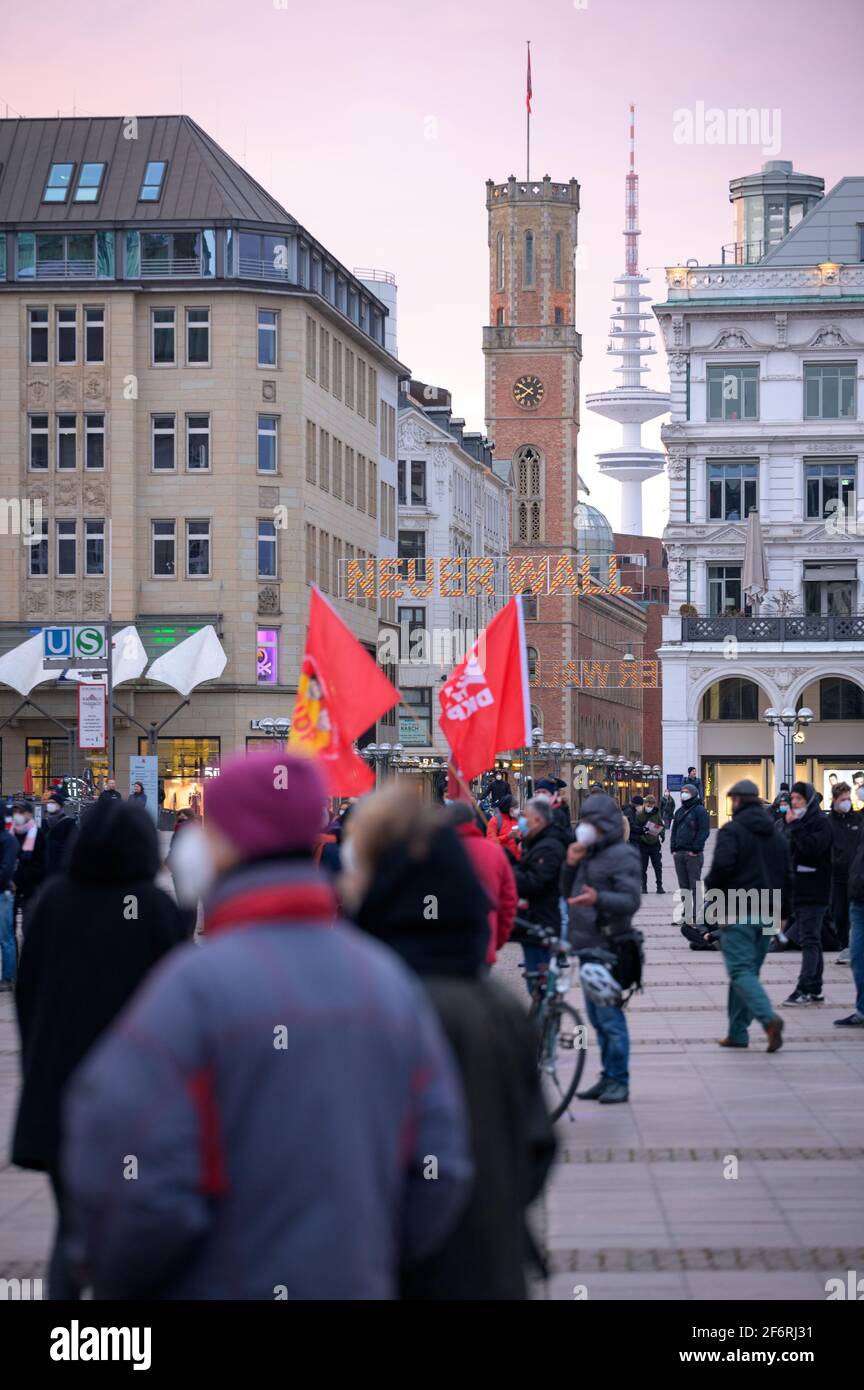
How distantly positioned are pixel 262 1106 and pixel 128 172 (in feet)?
205

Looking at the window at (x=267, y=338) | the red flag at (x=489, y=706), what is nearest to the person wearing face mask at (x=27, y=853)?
the red flag at (x=489, y=706)

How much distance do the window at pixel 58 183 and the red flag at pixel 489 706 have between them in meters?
48.4

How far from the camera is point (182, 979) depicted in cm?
361

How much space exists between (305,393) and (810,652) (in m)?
17.1

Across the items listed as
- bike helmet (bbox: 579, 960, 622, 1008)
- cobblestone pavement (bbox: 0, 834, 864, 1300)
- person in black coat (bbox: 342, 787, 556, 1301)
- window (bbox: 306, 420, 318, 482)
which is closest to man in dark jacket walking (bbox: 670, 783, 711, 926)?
cobblestone pavement (bbox: 0, 834, 864, 1300)

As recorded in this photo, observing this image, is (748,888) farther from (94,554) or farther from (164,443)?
(164,443)

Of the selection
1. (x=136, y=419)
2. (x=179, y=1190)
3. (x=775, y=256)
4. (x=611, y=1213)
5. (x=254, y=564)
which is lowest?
(x=611, y=1213)

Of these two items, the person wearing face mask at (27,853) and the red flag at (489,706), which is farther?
the person wearing face mask at (27,853)

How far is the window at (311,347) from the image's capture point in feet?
212

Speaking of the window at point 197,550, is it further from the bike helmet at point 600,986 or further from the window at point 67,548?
the bike helmet at point 600,986

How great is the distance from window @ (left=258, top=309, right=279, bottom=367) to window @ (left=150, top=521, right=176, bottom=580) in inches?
222

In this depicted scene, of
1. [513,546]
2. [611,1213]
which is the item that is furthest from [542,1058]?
[513,546]

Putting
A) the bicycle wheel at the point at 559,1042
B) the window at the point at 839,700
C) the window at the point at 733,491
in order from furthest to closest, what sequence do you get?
the window at the point at 839,700 < the window at the point at 733,491 < the bicycle wheel at the point at 559,1042

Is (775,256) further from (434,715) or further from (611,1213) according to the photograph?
(611,1213)
